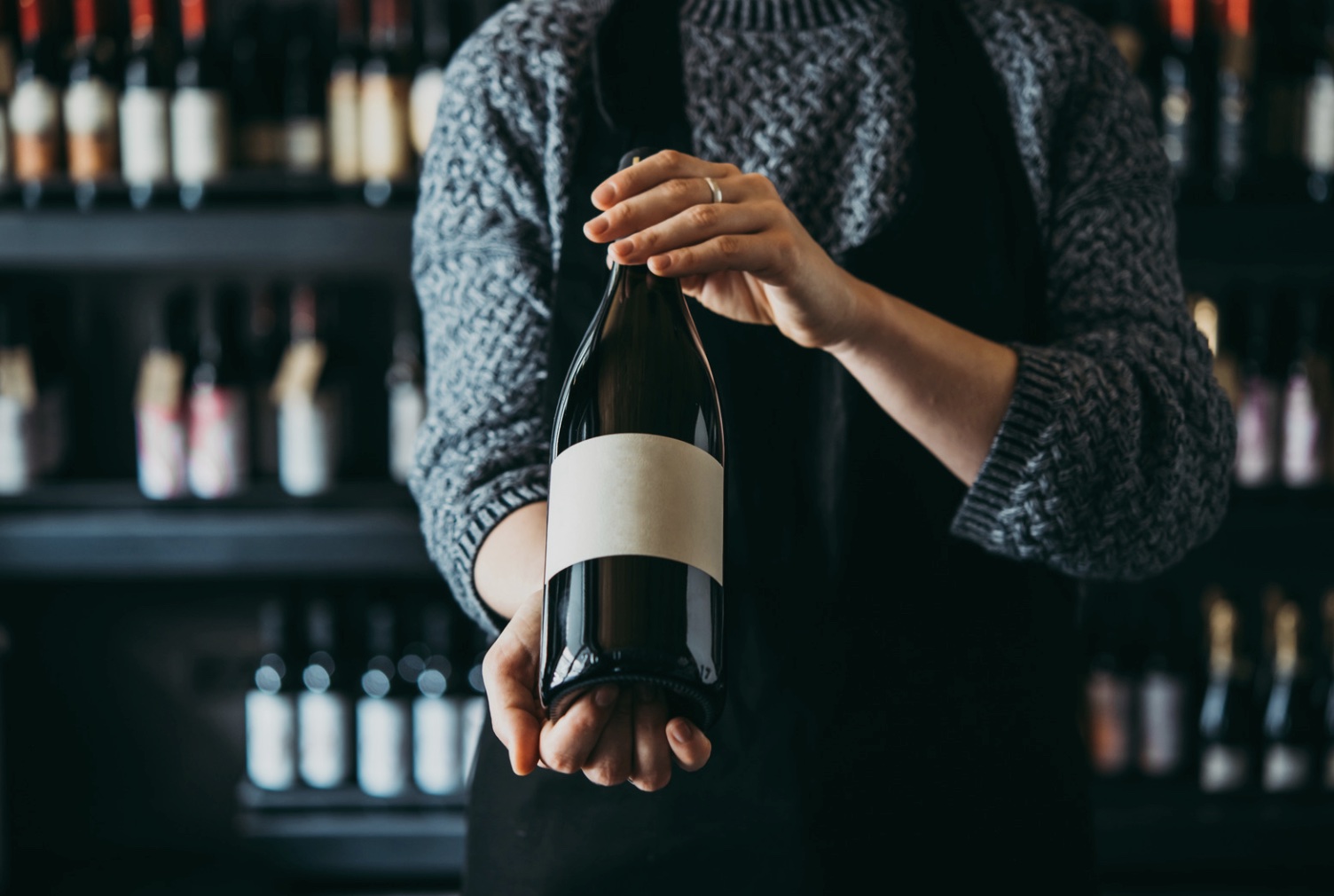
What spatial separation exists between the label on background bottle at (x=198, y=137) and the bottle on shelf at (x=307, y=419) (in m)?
0.23

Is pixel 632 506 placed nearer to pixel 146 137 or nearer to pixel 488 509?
pixel 488 509

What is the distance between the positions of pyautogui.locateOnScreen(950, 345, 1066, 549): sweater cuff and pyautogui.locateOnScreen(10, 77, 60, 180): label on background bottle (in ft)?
4.31

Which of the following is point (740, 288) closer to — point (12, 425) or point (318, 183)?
point (318, 183)

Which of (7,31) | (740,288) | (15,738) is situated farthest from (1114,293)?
(15,738)

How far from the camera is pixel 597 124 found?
0.73 m

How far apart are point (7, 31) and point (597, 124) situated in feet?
4.03

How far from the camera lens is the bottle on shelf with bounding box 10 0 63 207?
1446 millimetres

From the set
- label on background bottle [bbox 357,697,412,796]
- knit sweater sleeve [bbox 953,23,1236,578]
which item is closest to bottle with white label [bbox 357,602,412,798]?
label on background bottle [bbox 357,697,412,796]

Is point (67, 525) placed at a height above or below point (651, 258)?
below

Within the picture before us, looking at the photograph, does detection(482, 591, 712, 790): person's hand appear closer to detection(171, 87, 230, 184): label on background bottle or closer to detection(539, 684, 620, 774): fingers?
detection(539, 684, 620, 774): fingers

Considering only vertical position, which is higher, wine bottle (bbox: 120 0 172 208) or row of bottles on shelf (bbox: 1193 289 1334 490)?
wine bottle (bbox: 120 0 172 208)

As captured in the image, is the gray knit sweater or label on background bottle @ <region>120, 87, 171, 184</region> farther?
label on background bottle @ <region>120, 87, 171, 184</region>

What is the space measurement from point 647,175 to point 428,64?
4.06 feet

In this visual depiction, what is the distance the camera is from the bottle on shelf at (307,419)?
1453mm
